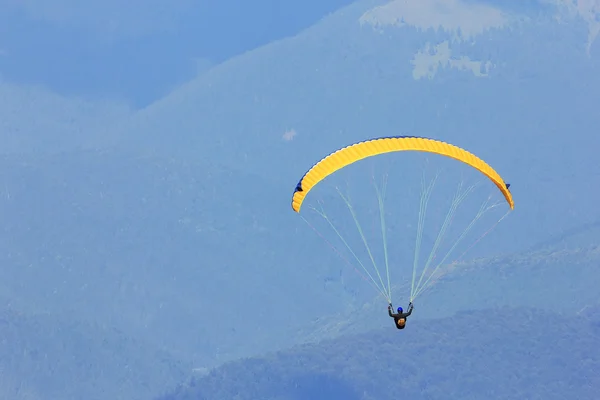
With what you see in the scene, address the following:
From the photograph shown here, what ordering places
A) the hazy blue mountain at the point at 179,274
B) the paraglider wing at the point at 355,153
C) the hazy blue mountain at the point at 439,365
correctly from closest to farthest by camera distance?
the paraglider wing at the point at 355,153 → the hazy blue mountain at the point at 439,365 → the hazy blue mountain at the point at 179,274

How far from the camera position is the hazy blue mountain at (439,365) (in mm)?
100250

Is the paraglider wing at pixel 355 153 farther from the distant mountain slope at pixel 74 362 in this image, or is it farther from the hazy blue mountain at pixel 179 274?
the distant mountain slope at pixel 74 362

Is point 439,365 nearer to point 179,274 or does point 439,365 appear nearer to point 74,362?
point 74,362

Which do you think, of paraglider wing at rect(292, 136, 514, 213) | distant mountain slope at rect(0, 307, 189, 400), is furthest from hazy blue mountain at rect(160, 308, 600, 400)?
paraglider wing at rect(292, 136, 514, 213)

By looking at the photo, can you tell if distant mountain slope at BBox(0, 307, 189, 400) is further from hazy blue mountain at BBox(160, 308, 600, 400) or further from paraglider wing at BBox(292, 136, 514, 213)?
paraglider wing at BBox(292, 136, 514, 213)

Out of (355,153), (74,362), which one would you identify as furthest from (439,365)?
(355,153)

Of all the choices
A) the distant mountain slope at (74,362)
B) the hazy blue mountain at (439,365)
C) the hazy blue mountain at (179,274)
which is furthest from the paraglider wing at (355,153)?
the distant mountain slope at (74,362)

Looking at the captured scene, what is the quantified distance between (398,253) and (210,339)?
3272 centimetres

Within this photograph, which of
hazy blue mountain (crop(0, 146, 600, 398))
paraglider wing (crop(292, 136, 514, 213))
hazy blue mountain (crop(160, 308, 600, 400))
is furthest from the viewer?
hazy blue mountain (crop(0, 146, 600, 398))

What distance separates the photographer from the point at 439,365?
102250mm

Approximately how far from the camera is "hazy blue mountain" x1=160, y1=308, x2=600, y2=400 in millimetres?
100250

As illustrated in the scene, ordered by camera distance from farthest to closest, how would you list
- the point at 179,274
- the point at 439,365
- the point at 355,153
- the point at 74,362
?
the point at 179,274 → the point at 74,362 → the point at 439,365 → the point at 355,153

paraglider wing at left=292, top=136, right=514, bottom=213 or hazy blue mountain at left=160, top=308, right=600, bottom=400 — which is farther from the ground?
hazy blue mountain at left=160, top=308, right=600, bottom=400

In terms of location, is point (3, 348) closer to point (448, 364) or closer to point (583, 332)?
point (448, 364)
